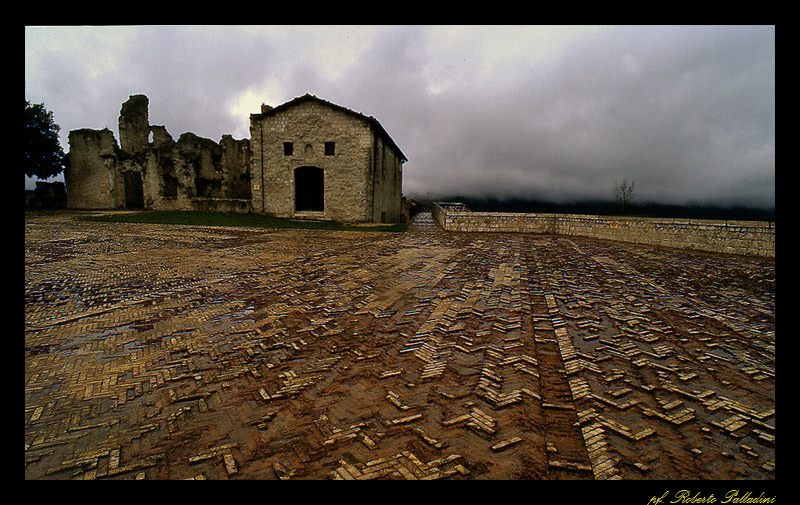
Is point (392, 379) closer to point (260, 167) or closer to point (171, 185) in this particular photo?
point (260, 167)

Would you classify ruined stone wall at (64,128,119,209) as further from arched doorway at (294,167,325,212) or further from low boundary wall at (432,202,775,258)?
low boundary wall at (432,202,775,258)

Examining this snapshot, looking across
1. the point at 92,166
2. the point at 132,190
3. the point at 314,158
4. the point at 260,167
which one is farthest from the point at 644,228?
the point at 92,166

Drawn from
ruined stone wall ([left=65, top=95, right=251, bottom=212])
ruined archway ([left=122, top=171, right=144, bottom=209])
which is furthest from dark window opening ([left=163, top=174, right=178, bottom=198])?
ruined archway ([left=122, top=171, right=144, bottom=209])

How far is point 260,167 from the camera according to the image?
23.1 meters

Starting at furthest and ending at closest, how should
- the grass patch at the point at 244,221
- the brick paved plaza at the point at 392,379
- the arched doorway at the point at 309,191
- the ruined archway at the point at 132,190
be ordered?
the ruined archway at the point at 132,190, the arched doorway at the point at 309,191, the grass patch at the point at 244,221, the brick paved plaza at the point at 392,379

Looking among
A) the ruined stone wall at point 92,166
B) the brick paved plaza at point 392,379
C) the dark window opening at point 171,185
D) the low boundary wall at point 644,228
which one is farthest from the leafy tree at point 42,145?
the low boundary wall at point 644,228

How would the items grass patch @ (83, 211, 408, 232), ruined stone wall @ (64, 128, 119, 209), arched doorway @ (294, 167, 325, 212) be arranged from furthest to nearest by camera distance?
1. ruined stone wall @ (64, 128, 119, 209)
2. arched doorway @ (294, 167, 325, 212)
3. grass patch @ (83, 211, 408, 232)

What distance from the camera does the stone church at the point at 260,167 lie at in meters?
22.3

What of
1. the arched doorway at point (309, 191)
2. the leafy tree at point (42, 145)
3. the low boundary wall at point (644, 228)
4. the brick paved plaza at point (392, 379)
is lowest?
the brick paved plaza at point (392, 379)

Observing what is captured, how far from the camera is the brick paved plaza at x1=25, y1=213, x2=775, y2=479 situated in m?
2.26

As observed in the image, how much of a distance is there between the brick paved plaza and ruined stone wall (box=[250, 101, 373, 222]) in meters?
16.1

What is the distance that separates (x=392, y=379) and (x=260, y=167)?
76.2ft

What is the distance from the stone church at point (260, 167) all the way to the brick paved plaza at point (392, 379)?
16.5 meters

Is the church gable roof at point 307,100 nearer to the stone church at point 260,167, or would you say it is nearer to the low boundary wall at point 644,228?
the stone church at point 260,167
